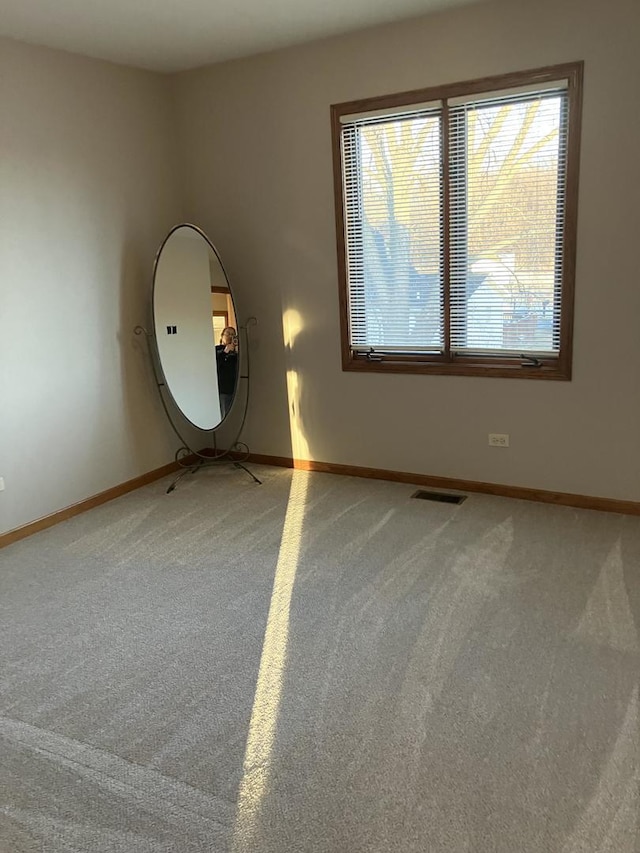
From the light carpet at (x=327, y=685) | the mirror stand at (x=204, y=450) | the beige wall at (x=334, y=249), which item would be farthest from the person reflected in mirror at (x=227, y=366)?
the light carpet at (x=327, y=685)

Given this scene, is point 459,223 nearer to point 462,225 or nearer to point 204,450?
point 462,225

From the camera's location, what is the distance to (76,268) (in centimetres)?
400

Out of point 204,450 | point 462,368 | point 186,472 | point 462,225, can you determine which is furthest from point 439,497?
point 204,450

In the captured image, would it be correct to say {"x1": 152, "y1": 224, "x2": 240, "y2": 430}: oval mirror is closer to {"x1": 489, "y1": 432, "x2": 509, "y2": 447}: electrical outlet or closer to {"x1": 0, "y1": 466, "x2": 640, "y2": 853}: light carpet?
{"x1": 0, "y1": 466, "x2": 640, "y2": 853}: light carpet

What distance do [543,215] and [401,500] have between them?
5.71 ft

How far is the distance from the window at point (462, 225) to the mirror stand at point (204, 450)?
2.50 feet

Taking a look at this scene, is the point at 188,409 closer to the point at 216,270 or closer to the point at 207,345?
the point at 207,345

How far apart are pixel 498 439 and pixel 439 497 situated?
1.57ft

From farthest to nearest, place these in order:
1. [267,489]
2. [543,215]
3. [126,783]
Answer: [267,489] < [543,215] < [126,783]

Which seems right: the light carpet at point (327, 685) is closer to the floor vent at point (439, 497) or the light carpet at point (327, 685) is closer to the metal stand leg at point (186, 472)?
the floor vent at point (439, 497)

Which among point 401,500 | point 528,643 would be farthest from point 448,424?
point 528,643

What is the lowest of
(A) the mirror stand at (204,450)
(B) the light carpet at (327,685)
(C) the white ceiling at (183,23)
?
(B) the light carpet at (327,685)

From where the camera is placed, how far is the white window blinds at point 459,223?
3631 mm

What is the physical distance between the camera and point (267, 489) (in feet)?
14.4
